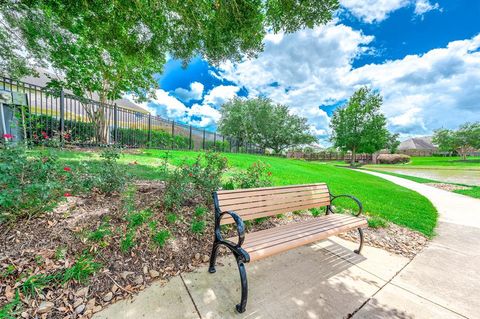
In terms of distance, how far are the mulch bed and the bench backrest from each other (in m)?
0.78

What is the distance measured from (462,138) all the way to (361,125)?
94.9ft

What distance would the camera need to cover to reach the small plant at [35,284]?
68.2 inches

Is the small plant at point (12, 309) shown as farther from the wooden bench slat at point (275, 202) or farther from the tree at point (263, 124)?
the tree at point (263, 124)

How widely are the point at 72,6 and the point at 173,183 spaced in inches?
186

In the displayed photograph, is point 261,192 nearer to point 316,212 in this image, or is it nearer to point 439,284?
point 316,212

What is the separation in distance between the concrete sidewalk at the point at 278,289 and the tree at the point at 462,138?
53958 mm

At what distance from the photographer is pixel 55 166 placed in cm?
237

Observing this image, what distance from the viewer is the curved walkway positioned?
196cm

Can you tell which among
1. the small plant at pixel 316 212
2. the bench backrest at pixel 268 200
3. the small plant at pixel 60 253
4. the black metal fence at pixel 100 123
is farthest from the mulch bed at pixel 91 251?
Result: the black metal fence at pixel 100 123

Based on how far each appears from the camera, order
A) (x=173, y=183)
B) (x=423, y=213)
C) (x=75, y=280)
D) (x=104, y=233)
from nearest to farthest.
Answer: (x=75, y=280)
(x=104, y=233)
(x=173, y=183)
(x=423, y=213)

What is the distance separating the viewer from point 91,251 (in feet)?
7.13

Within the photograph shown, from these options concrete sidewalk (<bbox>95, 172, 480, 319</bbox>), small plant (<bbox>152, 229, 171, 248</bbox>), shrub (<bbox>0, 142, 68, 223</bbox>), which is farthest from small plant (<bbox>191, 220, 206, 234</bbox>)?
shrub (<bbox>0, 142, 68, 223</bbox>)

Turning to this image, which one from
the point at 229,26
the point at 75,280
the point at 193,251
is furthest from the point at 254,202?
the point at 229,26

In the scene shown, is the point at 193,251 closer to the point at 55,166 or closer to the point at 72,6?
the point at 55,166
